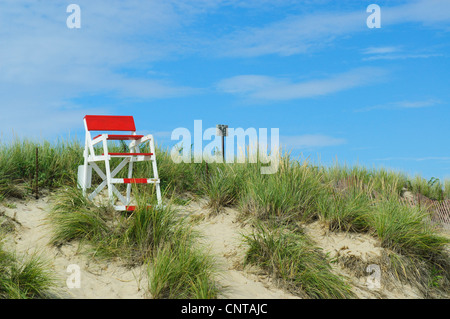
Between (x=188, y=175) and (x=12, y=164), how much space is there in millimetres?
3628

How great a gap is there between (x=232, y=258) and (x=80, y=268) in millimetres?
2217

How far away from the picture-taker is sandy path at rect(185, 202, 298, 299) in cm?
588

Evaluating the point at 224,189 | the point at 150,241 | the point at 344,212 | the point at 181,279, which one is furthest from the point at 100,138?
the point at 344,212

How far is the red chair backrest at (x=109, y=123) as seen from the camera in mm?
8047

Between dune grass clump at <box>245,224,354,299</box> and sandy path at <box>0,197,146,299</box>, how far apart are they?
174 cm

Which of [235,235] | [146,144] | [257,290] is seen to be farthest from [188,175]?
[257,290]

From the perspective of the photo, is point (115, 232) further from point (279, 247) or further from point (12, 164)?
point (12, 164)

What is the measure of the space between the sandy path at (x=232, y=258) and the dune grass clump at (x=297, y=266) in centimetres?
17

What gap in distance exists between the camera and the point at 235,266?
648cm

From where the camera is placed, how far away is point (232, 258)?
6711 millimetres

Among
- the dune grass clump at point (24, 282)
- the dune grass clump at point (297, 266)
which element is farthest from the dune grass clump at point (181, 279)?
the dune grass clump at point (24, 282)

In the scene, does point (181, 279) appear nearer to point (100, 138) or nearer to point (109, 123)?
point (100, 138)

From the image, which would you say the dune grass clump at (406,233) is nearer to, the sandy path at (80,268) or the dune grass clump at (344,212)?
the dune grass clump at (344,212)
